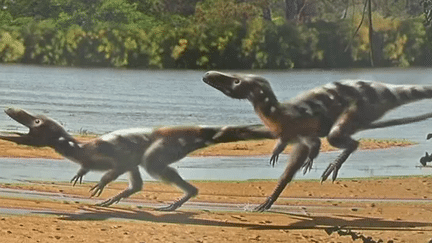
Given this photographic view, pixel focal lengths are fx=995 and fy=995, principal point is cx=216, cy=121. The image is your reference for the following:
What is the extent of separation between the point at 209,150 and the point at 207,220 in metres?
0.27

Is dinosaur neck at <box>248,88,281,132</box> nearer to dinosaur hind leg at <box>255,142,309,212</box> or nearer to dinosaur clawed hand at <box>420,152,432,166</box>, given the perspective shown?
dinosaur hind leg at <box>255,142,309,212</box>

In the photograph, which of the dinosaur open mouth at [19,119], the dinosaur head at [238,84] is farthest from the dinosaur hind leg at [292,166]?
the dinosaur open mouth at [19,119]

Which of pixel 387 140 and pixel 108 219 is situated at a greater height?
pixel 387 140

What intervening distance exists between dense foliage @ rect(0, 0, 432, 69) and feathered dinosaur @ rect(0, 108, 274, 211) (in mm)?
244

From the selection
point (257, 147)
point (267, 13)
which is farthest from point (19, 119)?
point (267, 13)

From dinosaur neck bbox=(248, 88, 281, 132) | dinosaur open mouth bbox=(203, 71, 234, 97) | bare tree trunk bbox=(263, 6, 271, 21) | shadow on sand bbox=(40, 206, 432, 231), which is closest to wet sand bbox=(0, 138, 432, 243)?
shadow on sand bbox=(40, 206, 432, 231)

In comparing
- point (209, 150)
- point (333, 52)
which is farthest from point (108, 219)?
point (333, 52)

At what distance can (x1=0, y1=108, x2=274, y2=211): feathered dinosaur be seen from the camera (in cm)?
366

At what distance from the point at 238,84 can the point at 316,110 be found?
0.30m

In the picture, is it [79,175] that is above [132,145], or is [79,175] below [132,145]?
below

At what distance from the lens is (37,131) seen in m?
3.70

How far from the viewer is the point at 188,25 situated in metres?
3.70

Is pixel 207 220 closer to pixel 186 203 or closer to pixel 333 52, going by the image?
pixel 186 203

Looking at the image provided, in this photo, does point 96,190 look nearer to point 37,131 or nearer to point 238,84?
point 37,131
